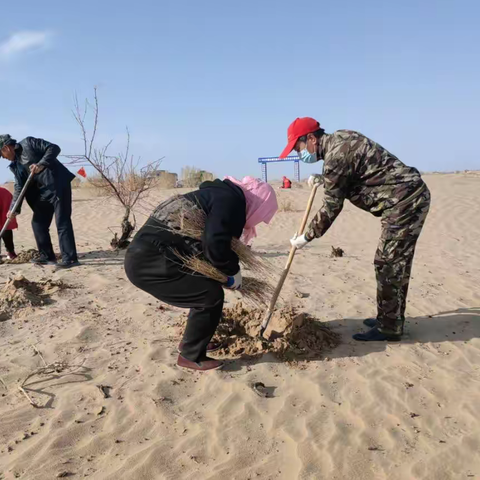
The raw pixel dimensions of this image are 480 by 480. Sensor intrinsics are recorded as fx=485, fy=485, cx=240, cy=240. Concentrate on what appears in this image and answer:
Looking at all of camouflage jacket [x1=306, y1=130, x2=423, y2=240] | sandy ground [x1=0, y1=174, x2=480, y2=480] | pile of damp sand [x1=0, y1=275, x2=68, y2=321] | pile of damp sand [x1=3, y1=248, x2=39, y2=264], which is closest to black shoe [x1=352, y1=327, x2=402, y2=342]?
sandy ground [x1=0, y1=174, x2=480, y2=480]

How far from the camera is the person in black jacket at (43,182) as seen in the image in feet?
20.6

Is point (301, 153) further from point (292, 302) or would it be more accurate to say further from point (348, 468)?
point (348, 468)

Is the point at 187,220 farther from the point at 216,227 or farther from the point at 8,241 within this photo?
the point at 8,241

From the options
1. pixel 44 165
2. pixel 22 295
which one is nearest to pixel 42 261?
pixel 44 165

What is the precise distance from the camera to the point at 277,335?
13.3ft

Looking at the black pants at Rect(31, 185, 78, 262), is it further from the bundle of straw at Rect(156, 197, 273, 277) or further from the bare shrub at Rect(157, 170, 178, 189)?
the bare shrub at Rect(157, 170, 178, 189)

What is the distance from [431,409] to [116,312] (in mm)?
2982

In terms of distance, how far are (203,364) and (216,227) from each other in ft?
3.63


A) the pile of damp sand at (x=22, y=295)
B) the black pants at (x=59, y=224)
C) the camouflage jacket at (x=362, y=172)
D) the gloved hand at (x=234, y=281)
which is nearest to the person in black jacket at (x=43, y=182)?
the black pants at (x=59, y=224)

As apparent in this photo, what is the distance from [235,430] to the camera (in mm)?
2898

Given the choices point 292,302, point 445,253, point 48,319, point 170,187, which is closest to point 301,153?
point 292,302

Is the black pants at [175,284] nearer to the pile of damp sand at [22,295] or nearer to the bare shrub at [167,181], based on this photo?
the pile of damp sand at [22,295]

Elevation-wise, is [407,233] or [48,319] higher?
[407,233]

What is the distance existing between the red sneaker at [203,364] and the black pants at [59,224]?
3.51 m
